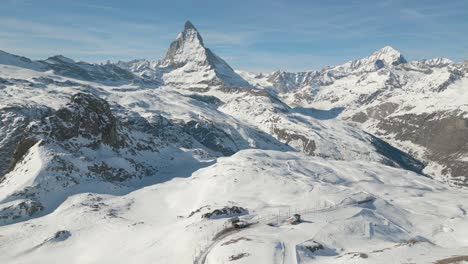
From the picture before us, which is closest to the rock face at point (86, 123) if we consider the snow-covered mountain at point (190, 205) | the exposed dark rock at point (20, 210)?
the snow-covered mountain at point (190, 205)

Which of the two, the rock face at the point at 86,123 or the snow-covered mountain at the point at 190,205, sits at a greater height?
the rock face at the point at 86,123

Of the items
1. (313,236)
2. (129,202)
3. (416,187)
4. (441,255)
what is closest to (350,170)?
(416,187)

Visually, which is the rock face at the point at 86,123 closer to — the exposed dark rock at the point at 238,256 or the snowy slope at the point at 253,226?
the snowy slope at the point at 253,226

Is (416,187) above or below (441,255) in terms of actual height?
below

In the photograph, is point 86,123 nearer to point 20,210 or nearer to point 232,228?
point 20,210

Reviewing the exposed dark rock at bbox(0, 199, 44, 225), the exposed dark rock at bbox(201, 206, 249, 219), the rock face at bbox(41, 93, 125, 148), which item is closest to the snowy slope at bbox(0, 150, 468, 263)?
the exposed dark rock at bbox(201, 206, 249, 219)

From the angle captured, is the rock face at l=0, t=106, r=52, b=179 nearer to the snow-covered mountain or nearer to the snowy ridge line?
the snow-covered mountain

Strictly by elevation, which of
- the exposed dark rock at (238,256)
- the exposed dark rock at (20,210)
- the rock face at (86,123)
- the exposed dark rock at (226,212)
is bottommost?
the exposed dark rock at (20,210)

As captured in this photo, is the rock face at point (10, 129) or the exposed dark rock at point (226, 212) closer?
the exposed dark rock at point (226, 212)

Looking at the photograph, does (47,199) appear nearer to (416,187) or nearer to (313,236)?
(313,236)

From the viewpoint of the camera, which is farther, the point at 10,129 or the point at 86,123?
the point at 10,129

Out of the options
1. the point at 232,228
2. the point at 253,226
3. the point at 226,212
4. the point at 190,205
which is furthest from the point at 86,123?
the point at 253,226
